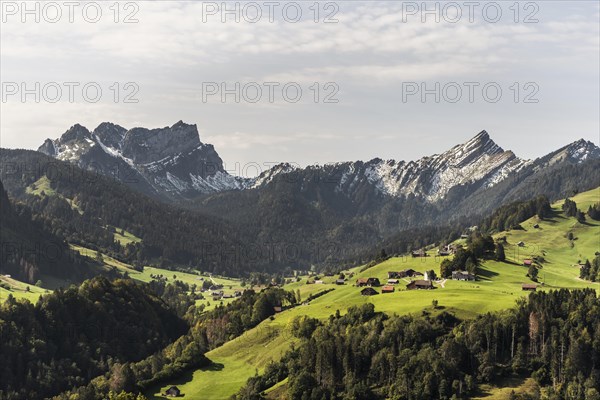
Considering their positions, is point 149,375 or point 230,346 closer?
point 149,375

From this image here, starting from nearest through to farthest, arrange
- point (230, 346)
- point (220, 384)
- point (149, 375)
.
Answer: point (220, 384), point (149, 375), point (230, 346)

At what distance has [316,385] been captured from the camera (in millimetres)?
139500

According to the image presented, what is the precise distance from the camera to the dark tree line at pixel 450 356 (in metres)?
131

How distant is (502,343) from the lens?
5566 inches

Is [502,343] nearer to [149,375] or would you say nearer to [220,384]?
[220,384]

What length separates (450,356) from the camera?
13475 cm

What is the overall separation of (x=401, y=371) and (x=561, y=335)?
36886 mm

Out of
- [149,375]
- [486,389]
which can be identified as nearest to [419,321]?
[486,389]

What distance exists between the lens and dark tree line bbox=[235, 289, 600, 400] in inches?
5167

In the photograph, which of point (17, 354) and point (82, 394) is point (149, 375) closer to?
point (82, 394)

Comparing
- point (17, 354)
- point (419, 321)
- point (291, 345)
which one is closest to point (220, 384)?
point (291, 345)

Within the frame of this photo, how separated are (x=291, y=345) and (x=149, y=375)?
132 ft

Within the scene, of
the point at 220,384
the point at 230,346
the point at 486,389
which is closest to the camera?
the point at 486,389

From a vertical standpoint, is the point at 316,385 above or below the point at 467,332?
below
